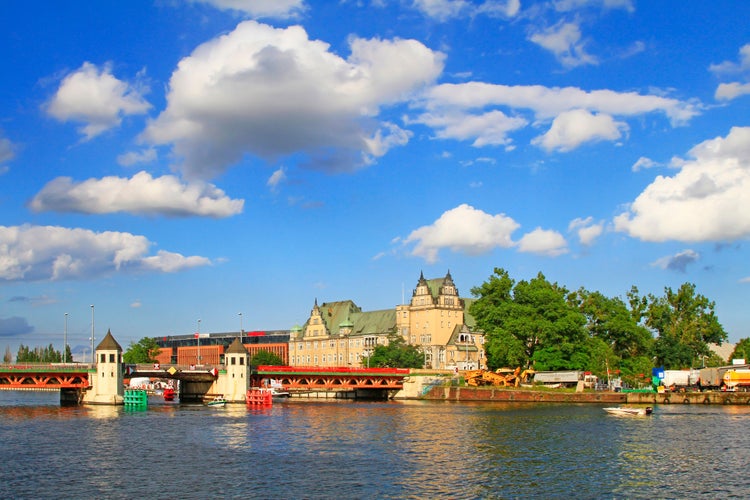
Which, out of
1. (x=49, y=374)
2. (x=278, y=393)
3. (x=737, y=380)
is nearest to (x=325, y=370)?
(x=278, y=393)

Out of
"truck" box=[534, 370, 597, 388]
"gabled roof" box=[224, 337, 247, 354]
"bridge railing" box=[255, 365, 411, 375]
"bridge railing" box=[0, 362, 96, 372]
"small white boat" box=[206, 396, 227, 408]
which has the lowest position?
"small white boat" box=[206, 396, 227, 408]

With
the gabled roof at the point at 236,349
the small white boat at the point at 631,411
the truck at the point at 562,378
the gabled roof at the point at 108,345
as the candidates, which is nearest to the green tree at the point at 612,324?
the truck at the point at 562,378

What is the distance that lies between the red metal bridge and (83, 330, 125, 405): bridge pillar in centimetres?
156

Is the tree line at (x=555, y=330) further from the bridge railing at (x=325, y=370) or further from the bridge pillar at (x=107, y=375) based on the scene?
the bridge pillar at (x=107, y=375)

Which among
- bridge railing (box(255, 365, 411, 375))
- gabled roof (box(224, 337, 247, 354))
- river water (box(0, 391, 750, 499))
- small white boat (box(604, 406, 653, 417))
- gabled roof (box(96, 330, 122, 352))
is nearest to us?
river water (box(0, 391, 750, 499))

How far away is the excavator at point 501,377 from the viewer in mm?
155000

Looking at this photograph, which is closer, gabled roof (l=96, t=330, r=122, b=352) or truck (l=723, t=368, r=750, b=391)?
gabled roof (l=96, t=330, r=122, b=352)

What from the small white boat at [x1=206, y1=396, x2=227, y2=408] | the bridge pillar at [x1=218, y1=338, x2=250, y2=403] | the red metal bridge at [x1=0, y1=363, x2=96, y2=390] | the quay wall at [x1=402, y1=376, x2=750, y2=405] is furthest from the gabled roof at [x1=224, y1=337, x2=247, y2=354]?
the quay wall at [x1=402, y1=376, x2=750, y2=405]

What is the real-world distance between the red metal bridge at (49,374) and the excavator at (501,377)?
67150 mm

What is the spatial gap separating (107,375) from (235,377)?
2200 cm

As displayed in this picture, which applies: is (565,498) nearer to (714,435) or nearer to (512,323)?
(714,435)

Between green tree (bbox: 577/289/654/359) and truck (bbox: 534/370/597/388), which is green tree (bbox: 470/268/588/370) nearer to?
truck (bbox: 534/370/597/388)

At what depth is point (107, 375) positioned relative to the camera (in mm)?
139625

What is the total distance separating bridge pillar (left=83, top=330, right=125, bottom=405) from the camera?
5477 inches
